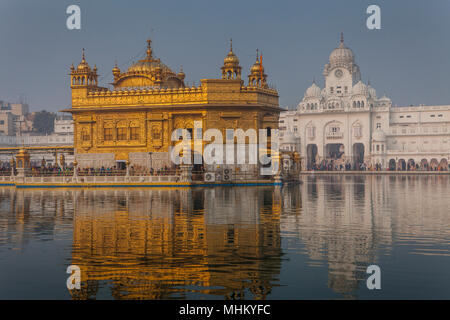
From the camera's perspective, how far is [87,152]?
50.0 m

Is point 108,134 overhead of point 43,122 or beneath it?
beneath

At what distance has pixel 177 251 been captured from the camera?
13.2m


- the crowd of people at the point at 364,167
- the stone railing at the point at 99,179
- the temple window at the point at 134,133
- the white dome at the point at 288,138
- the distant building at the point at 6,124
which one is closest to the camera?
the stone railing at the point at 99,179

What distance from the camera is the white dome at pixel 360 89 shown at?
10381 centimetres

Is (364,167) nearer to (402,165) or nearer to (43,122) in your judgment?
(402,165)

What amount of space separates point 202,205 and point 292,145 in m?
79.7

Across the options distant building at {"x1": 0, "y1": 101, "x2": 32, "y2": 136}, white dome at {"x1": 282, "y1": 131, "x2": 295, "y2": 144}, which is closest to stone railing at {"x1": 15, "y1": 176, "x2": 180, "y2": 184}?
white dome at {"x1": 282, "y1": 131, "x2": 295, "y2": 144}

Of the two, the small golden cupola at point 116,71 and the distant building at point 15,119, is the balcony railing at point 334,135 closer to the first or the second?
the small golden cupola at point 116,71

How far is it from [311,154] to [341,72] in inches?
623

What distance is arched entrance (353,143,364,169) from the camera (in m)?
104

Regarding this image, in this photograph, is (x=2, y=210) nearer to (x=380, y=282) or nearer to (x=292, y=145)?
(x=380, y=282)

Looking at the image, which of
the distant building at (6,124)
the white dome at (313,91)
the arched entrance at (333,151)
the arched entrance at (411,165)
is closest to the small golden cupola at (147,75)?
the arched entrance at (411,165)

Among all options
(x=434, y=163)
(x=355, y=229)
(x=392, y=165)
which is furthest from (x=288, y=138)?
(x=355, y=229)

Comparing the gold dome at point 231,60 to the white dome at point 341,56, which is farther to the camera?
the white dome at point 341,56
